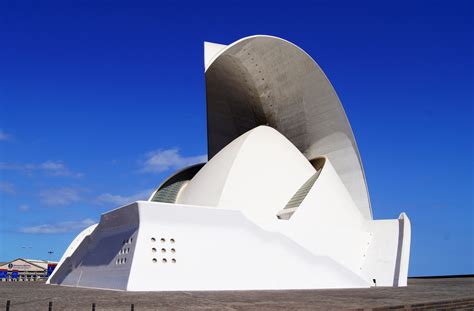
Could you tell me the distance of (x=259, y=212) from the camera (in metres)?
16.4

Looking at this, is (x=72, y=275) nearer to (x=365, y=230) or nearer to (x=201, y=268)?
(x=201, y=268)

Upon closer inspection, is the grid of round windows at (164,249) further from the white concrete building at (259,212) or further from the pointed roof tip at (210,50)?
the pointed roof tip at (210,50)

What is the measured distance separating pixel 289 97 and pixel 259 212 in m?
7.25

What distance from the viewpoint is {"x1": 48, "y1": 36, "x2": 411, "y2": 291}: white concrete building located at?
12992 millimetres

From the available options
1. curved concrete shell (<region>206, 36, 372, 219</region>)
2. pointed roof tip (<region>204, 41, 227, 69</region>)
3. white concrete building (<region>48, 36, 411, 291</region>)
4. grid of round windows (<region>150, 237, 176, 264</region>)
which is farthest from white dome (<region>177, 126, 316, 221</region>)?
pointed roof tip (<region>204, 41, 227, 69</region>)

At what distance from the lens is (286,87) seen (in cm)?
2127

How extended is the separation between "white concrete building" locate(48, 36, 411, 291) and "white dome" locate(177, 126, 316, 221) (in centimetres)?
5

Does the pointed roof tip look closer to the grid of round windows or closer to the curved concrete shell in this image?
the curved concrete shell

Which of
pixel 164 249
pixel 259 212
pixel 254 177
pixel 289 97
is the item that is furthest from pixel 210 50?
pixel 164 249

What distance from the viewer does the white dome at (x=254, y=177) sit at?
16.2 meters

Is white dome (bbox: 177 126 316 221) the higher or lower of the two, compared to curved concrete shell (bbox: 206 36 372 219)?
lower

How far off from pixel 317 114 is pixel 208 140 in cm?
610

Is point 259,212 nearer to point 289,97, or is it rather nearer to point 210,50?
point 289,97

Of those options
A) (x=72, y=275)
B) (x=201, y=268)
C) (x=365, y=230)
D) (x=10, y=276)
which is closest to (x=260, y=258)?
(x=201, y=268)
